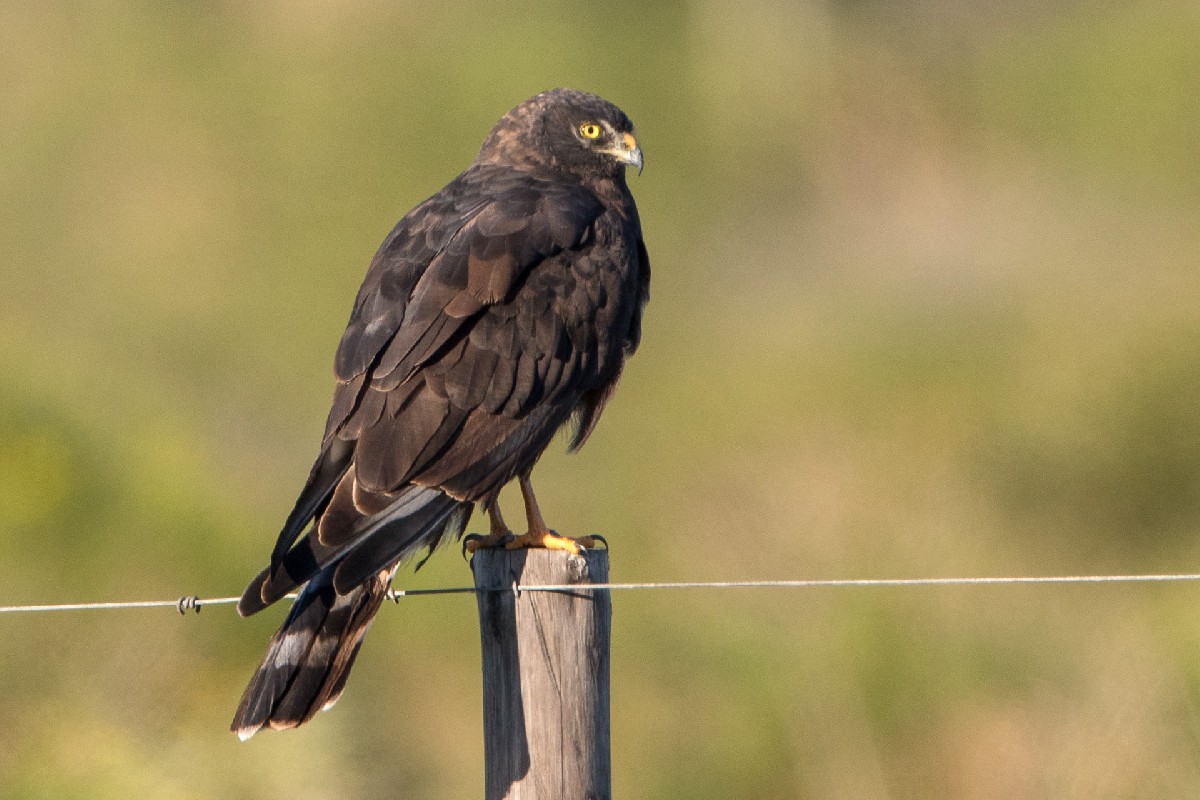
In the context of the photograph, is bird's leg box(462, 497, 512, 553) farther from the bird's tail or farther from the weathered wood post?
the weathered wood post

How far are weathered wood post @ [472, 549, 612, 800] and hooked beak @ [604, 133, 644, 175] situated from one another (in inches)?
86.8

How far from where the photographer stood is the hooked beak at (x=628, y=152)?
5566 millimetres

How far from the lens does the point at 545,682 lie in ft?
11.5

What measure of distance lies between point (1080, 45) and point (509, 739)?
19963 millimetres

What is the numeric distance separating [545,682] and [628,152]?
2.48 meters

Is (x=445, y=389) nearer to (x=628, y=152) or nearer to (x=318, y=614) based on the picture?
(x=318, y=614)

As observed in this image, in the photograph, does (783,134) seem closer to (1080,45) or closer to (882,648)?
(1080,45)

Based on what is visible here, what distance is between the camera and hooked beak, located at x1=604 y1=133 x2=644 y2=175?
5566 millimetres

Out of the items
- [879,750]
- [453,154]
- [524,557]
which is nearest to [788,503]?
[879,750]

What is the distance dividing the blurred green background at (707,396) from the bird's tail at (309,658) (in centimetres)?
166

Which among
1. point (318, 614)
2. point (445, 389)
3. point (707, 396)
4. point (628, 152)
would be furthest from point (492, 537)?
point (707, 396)

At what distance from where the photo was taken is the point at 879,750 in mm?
5965

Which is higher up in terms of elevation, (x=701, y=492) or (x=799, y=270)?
(x=799, y=270)

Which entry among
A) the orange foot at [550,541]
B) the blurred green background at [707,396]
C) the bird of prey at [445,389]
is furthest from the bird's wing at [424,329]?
the blurred green background at [707,396]
